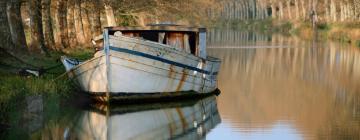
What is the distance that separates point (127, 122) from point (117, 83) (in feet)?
9.10

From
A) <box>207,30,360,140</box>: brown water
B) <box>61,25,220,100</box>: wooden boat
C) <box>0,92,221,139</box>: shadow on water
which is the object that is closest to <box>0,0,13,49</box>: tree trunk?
<box>61,25,220,100</box>: wooden boat

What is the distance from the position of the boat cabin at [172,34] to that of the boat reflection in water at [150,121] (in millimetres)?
2435

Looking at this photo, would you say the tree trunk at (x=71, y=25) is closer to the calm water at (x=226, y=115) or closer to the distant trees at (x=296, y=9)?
the calm water at (x=226, y=115)

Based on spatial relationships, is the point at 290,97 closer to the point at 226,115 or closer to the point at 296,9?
the point at 226,115

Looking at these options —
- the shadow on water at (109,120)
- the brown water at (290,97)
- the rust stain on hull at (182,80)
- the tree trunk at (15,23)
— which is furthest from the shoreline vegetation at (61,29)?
the brown water at (290,97)

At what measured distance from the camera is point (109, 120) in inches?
716

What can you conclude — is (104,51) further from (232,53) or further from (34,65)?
(232,53)

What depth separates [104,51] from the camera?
20250 mm

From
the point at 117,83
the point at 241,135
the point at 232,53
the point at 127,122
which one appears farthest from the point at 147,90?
the point at 232,53

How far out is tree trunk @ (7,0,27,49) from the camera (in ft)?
78.4

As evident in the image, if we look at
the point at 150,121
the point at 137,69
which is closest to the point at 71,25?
the point at 137,69

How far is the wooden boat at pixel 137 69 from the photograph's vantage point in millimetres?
20328

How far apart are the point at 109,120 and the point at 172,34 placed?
253 inches

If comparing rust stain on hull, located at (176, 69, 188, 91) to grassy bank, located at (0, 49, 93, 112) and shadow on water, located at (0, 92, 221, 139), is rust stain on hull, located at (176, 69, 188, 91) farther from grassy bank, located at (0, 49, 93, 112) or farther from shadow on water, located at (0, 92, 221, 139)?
grassy bank, located at (0, 49, 93, 112)
